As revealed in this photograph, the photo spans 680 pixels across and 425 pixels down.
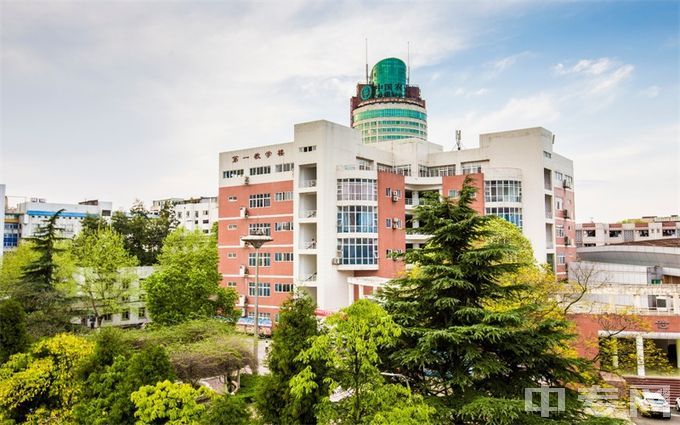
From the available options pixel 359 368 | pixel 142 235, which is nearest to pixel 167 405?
pixel 359 368

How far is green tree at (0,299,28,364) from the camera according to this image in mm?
11375

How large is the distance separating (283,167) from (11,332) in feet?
68.6

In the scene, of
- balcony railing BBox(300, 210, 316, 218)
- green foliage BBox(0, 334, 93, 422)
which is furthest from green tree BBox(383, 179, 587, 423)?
balcony railing BBox(300, 210, 316, 218)

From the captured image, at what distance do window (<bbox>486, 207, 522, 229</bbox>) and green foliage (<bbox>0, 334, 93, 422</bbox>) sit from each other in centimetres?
2600

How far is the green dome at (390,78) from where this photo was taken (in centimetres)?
6056

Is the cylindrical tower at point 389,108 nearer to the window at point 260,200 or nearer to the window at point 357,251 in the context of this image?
the window at point 260,200

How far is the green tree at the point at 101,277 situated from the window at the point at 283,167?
34.8ft

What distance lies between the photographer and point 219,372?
14695 millimetres

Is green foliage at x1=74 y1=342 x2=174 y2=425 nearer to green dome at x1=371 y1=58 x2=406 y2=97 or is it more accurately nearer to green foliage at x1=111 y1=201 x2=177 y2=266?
green foliage at x1=111 y1=201 x2=177 y2=266

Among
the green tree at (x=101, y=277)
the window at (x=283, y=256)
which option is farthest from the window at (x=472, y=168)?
the green tree at (x=101, y=277)

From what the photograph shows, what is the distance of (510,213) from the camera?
31.0 m

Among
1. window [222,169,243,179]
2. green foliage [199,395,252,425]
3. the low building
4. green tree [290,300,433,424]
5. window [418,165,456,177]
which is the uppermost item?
window [418,165,456,177]

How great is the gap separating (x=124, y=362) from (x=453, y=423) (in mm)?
5900

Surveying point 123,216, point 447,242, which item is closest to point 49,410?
point 447,242
